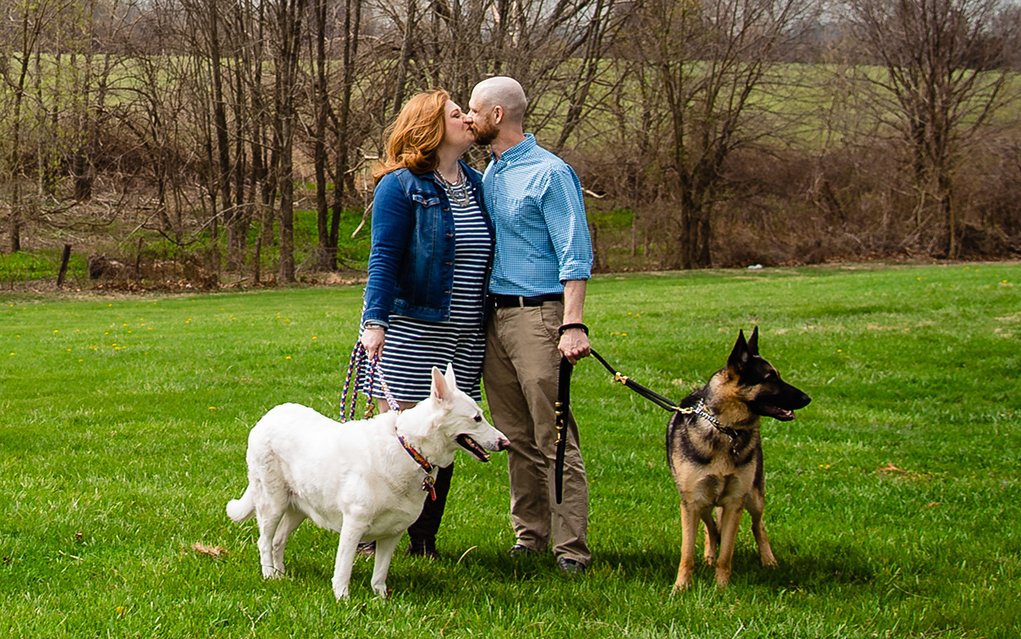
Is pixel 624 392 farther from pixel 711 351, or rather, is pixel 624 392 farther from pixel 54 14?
pixel 54 14

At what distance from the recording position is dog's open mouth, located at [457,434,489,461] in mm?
3835

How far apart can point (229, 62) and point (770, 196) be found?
21329 mm

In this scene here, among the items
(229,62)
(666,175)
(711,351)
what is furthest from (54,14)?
(711,351)

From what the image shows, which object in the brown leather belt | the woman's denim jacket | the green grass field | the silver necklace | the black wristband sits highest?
the silver necklace

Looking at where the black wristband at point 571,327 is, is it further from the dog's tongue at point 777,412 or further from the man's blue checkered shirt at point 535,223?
the dog's tongue at point 777,412

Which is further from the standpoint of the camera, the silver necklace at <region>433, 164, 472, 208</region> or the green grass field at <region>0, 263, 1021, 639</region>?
the silver necklace at <region>433, 164, 472, 208</region>

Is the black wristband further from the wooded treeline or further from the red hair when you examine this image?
the wooded treeline

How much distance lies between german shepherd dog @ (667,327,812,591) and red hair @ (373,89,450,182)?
1753mm

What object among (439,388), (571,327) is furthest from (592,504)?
(439,388)

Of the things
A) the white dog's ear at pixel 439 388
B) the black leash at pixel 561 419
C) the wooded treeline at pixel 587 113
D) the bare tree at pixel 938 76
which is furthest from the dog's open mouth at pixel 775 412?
the bare tree at pixel 938 76

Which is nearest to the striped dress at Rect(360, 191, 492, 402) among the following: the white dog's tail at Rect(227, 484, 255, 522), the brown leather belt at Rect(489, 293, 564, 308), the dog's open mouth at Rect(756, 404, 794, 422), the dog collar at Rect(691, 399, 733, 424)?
the brown leather belt at Rect(489, 293, 564, 308)

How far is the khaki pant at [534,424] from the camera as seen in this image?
4.52m

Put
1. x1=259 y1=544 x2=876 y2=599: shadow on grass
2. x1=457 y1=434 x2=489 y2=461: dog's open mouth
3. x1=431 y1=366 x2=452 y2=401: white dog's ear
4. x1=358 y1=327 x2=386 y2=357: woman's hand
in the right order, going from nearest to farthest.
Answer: x1=431 y1=366 x2=452 y2=401: white dog's ear < x1=457 y1=434 x2=489 y2=461: dog's open mouth < x1=358 y1=327 x2=386 y2=357: woman's hand < x1=259 y1=544 x2=876 y2=599: shadow on grass

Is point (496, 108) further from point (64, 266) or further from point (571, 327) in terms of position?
point (64, 266)
